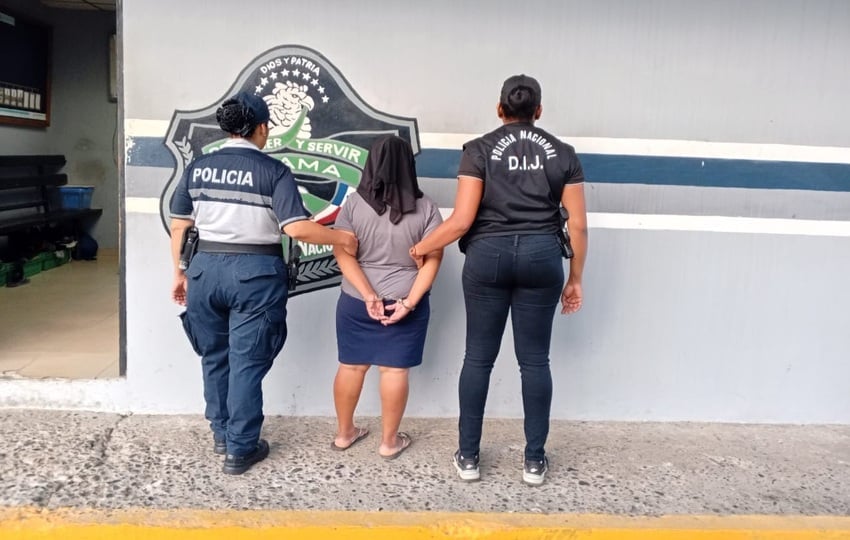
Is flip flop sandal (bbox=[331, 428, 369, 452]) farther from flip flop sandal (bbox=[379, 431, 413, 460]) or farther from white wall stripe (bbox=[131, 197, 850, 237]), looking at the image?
white wall stripe (bbox=[131, 197, 850, 237])

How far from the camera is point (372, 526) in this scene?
303 cm

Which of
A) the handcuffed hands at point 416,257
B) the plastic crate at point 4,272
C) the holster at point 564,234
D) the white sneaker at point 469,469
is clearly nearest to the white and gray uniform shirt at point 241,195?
the handcuffed hands at point 416,257

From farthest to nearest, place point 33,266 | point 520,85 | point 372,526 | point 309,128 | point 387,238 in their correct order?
point 33,266, point 309,128, point 387,238, point 520,85, point 372,526

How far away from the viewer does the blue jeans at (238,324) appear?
3.23 m

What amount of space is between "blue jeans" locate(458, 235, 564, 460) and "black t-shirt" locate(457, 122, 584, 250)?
0.26 feet

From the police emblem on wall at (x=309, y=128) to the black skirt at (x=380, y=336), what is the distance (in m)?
0.58

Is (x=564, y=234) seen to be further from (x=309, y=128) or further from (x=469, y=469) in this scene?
(x=309, y=128)

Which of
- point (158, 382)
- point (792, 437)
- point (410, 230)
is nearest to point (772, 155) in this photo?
point (792, 437)

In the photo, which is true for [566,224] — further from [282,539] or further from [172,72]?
[172,72]

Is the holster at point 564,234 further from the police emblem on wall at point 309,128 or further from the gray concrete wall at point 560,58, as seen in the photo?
the police emblem on wall at point 309,128

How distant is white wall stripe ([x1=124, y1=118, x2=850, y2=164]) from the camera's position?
397 centimetres

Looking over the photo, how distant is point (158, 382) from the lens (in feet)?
13.4

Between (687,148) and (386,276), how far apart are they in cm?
183

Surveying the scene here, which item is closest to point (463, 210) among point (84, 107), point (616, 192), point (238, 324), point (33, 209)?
point (238, 324)
